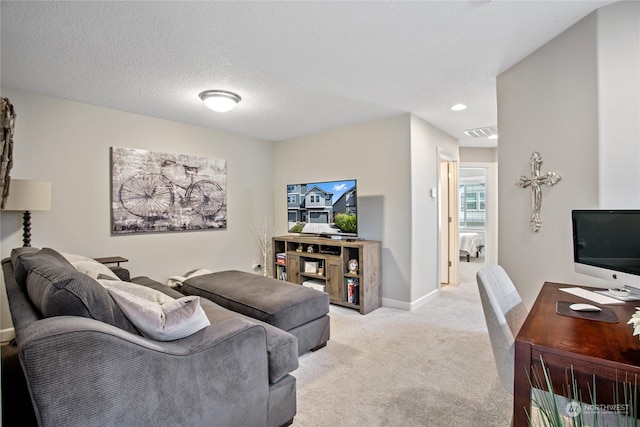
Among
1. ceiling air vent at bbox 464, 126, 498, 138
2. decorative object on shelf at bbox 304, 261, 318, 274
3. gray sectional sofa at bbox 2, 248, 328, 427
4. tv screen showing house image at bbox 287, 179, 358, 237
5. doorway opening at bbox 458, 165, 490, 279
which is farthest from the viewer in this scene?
doorway opening at bbox 458, 165, 490, 279

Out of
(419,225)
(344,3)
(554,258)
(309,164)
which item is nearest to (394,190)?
(419,225)

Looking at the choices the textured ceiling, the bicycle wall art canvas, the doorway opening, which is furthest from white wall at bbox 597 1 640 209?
the doorway opening

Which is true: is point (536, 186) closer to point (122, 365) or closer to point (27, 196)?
point (122, 365)

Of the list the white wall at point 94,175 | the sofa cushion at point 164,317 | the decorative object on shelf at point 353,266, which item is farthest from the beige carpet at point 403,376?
the white wall at point 94,175

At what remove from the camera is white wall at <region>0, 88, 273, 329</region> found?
289cm

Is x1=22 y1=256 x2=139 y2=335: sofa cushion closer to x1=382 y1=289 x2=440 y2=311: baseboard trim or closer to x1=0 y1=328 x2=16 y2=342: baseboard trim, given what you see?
x1=0 y1=328 x2=16 y2=342: baseboard trim

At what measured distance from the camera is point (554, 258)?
213 cm

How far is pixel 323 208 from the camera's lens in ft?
13.7

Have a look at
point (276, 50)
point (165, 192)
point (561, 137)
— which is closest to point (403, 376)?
point (561, 137)

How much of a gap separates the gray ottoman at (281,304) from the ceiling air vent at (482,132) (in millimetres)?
3398

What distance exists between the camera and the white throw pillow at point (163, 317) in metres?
1.27

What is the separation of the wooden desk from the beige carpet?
0.40 meters

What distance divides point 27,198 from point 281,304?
2.31 meters

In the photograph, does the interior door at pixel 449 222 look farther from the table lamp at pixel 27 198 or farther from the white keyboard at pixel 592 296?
the table lamp at pixel 27 198
